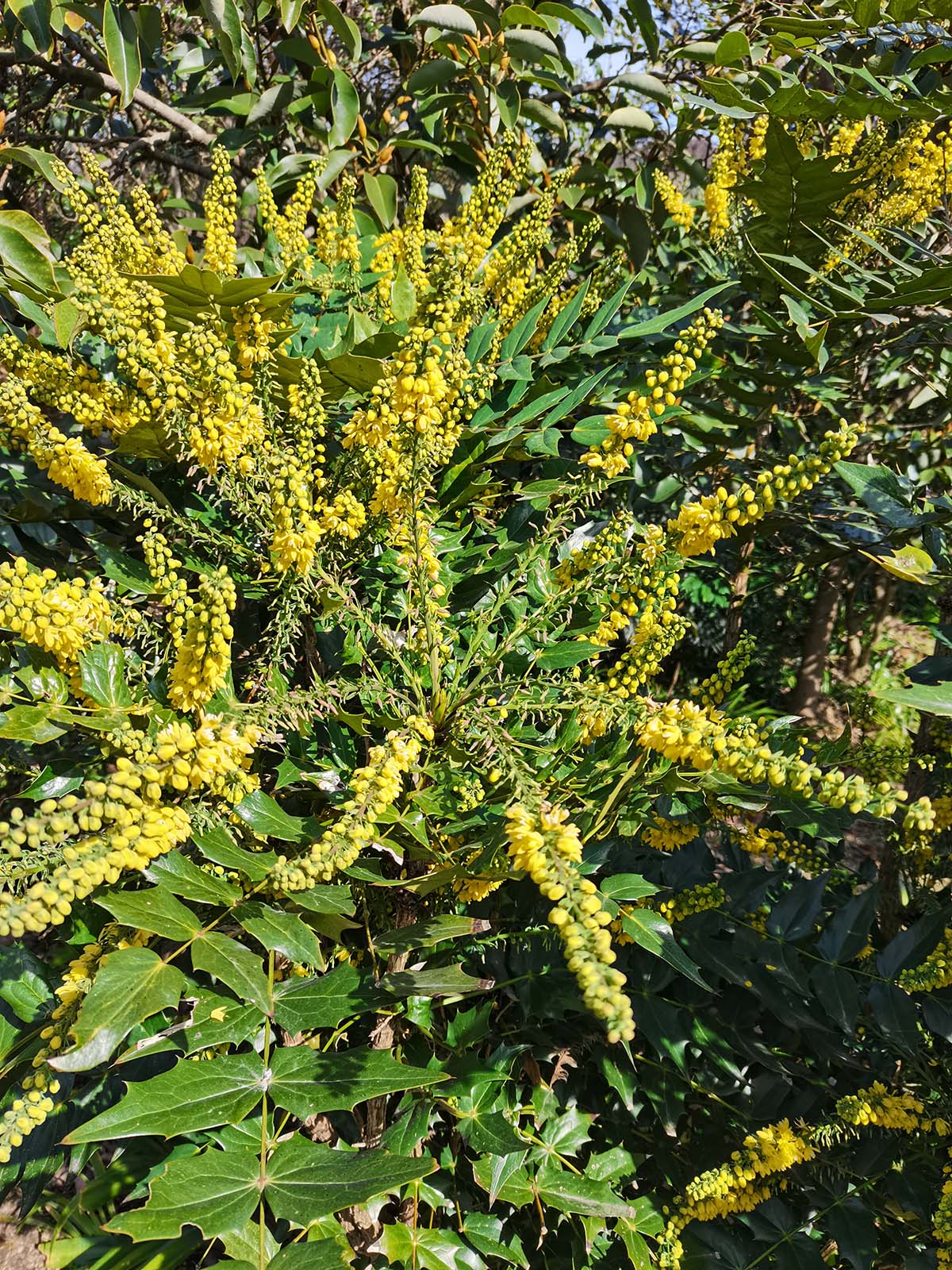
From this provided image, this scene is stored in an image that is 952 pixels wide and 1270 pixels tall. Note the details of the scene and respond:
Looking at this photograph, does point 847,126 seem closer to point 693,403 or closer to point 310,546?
point 693,403

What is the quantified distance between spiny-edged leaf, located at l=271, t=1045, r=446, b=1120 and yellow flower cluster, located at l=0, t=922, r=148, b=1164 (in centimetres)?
24

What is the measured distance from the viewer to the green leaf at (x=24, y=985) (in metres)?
1.24

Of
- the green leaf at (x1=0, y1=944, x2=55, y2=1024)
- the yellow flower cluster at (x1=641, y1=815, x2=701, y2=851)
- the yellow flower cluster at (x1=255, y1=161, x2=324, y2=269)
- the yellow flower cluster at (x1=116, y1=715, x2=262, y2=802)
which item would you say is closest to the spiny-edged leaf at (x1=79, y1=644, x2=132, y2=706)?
the yellow flower cluster at (x1=116, y1=715, x2=262, y2=802)

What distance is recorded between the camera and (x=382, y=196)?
224 centimetres

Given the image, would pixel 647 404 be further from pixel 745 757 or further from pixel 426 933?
pixel 426 933

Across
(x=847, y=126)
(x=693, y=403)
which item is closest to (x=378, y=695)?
(x=693, y=403)

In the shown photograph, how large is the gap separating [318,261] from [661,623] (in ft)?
4.03

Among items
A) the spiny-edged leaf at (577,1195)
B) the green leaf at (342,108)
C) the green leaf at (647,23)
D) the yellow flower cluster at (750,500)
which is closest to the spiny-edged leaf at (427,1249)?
the spiny-edged leaf at (577,1195)

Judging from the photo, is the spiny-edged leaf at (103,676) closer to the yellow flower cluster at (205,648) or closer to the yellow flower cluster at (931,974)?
the yellow flower cluster at (205,648)

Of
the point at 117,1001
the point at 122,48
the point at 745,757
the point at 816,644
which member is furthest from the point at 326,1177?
the point at 816,644

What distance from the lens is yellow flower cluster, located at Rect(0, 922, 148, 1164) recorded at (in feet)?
3.13

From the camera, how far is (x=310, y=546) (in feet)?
Answer: 3.90

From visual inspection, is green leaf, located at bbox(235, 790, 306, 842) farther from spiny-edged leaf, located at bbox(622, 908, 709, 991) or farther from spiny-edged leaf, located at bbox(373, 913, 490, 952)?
spiny-edged leaf, located at bbox(622, 908, 709, 991)

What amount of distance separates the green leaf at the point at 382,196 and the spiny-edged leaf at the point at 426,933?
5.75 ft
